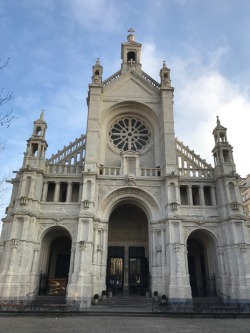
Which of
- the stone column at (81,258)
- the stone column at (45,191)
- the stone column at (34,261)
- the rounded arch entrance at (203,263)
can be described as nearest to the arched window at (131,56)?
the stone column at (45,191)

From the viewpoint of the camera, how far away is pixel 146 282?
24734mm

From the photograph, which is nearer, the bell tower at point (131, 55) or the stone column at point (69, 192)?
the stone column at point (69, 192)

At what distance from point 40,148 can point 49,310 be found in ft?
48.9

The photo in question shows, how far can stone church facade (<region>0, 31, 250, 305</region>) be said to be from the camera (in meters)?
21.6

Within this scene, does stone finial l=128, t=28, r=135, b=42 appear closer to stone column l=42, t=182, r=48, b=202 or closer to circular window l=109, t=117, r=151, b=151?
circular window l=109, t=117, r=151, b=151

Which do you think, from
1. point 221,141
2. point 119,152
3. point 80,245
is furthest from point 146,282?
point 221,141

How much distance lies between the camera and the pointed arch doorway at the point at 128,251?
80.4 ft

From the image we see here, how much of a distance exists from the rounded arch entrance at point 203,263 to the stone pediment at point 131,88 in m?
16.5

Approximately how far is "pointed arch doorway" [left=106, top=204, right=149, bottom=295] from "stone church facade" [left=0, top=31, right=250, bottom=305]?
99 mm

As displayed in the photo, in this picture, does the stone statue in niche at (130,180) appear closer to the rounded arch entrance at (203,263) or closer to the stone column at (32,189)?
the rounded arch entrance at (203,263)

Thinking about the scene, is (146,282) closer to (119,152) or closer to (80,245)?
(80,245)

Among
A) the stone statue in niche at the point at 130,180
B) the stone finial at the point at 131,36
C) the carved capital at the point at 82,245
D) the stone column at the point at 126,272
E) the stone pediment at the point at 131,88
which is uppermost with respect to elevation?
the stone finial at the point at 131,36

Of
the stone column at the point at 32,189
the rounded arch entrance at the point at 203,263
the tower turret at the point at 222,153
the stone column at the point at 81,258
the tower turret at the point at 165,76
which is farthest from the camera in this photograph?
the tower turret at the point at 165,76

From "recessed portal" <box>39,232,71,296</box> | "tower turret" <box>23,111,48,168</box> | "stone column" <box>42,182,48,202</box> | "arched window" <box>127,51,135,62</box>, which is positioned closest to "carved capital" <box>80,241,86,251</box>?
"recessed portal" <box>39,232,71,296</box>
